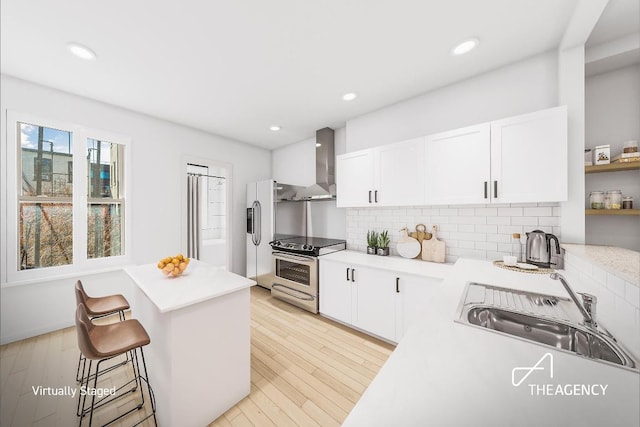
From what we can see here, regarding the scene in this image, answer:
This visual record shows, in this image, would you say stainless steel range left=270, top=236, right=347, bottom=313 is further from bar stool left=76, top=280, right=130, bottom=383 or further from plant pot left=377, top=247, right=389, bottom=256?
bar stool left=76, top=280, right=130, bottom=383

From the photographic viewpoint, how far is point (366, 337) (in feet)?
8.15

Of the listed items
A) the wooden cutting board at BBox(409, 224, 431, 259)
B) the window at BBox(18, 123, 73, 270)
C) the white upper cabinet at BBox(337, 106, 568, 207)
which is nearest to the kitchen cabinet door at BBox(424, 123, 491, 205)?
the white upper cabinet at BBox(337, 106, 568, 207)

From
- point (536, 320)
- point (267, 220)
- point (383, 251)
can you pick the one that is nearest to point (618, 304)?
point (536, 320)

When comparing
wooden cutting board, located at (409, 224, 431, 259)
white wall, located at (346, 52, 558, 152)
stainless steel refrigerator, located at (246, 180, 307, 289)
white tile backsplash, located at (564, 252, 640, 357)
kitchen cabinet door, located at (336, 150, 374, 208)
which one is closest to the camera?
white tile backsplash, located at (564, 252, 640, 357)

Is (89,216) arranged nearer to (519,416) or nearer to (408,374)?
(408,374)

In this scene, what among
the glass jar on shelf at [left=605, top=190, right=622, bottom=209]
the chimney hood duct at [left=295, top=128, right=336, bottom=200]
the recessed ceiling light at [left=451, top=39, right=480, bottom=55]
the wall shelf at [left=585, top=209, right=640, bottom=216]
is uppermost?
the recessed ceiling light at [left=451, top=39, right=480, bottom=55]

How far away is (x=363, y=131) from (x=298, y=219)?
73.7 inches

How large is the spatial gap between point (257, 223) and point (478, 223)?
325cm

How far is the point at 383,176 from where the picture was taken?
2676mm

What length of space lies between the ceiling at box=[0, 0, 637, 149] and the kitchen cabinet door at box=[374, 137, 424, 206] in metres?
0.69

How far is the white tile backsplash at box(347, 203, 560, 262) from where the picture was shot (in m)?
2.02

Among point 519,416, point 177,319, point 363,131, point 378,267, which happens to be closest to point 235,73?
point 363,131

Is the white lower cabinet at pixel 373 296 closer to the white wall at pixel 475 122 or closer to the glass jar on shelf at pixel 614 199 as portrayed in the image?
the white wall at pixel 475 122

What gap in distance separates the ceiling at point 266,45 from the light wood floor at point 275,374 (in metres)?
2.67
